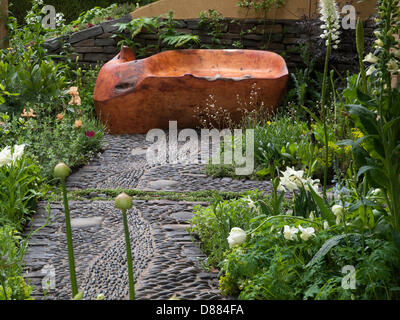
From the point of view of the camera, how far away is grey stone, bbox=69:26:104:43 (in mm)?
8008

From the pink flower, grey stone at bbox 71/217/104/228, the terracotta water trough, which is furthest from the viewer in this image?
the terracotta water trough

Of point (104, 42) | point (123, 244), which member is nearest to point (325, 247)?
point (123, 244)

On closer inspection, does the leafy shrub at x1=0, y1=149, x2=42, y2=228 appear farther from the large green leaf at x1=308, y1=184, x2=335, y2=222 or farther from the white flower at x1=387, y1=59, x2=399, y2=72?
the white flower at x1=387, y1=59, x2=399, y2=72

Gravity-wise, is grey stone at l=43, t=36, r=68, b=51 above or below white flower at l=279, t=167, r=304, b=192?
above

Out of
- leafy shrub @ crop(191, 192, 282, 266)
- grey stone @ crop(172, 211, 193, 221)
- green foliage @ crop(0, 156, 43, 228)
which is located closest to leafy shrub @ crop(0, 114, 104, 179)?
green foliage @ crop(0, 156, 43, 228)

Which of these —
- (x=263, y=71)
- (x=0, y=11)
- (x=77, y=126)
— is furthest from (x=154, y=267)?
(x=0, y=11)

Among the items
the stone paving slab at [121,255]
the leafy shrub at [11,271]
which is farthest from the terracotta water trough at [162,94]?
the leafy shrub at [11,271]

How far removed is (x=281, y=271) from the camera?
2477mm

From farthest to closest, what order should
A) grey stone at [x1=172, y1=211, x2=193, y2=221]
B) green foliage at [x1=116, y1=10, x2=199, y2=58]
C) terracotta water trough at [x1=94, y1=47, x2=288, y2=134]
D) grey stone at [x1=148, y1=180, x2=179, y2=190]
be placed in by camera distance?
green foliage at [x1=116, y1=10, x2=199, y2=58] → terracotta water trough at [x1=94, y1=47, x2=288, y2=134] → grey stone at [x1=148, y1=180, x2=179, y2=190] → grey stone at [x1=172, y1=211, x2=193, y2=221]

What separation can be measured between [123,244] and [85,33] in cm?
533

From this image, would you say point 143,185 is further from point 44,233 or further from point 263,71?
point 263,71

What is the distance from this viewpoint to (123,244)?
134 inches

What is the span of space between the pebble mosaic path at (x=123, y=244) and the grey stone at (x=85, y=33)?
→ 138 inches

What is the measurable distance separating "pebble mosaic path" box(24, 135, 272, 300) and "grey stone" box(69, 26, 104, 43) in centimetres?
350
